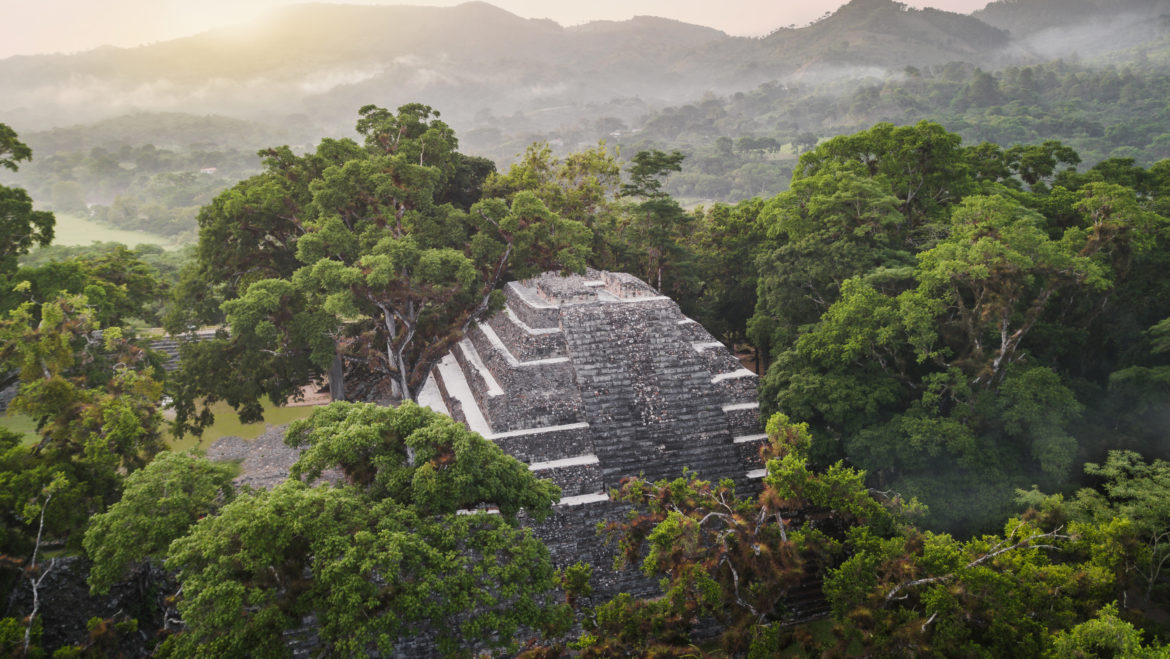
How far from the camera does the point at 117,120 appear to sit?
10762 cm

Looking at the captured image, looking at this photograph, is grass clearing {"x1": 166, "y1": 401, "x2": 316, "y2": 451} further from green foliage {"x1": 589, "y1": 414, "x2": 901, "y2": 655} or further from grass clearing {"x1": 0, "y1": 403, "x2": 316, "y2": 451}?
green foliage {"x1": 589, "y1": 414, "x2": 901, "y2": 655}

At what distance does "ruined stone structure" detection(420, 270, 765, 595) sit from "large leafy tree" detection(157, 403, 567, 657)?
3.39 meters

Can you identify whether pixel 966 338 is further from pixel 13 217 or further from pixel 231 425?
pixel 13 217

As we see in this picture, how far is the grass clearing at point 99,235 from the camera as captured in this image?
172 ft

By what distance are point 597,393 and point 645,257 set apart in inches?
405

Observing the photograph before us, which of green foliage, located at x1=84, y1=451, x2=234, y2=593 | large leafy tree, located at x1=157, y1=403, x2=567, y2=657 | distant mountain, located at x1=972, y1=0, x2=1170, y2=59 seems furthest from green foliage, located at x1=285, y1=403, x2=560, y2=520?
distant mountain, located at x1=972, y1=0, x2=1170, y2=59

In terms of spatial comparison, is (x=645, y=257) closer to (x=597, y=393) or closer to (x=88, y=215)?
(x=597, y=393)

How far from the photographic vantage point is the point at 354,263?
53.7 feet

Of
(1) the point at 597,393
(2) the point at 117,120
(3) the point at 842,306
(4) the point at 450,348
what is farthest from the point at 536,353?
(2) the point at 117,120

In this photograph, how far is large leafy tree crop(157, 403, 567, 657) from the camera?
24.0 feet

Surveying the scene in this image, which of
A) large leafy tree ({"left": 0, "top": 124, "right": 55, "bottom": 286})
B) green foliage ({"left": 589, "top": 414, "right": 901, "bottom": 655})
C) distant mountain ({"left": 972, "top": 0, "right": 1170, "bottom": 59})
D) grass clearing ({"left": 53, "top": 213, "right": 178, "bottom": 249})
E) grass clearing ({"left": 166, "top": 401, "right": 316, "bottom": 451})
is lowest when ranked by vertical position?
grass clearing ({"left": 166, "top": 401, "right": 316, "bottom": 451})

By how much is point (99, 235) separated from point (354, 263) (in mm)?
54371

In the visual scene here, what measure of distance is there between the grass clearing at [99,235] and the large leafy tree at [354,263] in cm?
4170

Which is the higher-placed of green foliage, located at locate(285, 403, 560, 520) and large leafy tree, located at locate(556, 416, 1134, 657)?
green foliage, located at locate(285, 403, 560, 520)
